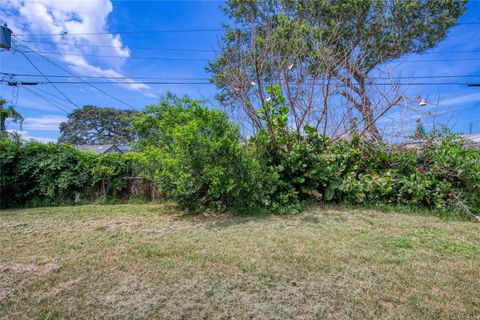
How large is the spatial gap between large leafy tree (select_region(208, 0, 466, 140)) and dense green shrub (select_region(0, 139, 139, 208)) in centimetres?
386

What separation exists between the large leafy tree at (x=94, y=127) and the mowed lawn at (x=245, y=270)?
115 feet

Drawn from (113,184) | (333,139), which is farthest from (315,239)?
(113,184)

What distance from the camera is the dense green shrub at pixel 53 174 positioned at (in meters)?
5.88

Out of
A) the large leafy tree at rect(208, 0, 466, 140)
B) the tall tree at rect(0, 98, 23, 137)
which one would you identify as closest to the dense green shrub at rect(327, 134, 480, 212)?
the large leafy tree at rect(208, 0, 466, 140)

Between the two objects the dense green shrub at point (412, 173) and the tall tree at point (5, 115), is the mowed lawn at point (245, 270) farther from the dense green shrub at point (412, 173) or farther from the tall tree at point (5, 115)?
the tall tree at point (5, 115)

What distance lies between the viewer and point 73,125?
36.2 m

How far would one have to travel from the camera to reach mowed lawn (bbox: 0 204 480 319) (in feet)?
5.78

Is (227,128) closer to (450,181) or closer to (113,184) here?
(113,184)

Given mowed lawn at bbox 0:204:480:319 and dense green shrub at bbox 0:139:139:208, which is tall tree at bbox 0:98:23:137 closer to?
dense green shrub at bbox 0:139:139:208

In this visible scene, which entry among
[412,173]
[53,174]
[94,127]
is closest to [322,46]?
[412,173]

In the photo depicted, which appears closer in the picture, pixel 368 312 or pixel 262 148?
pixel 368 312

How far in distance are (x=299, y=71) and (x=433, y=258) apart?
444 cm

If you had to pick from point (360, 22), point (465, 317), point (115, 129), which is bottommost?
point (465, 317)

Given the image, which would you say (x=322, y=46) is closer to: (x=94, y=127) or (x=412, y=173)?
(x=412, y=173)
